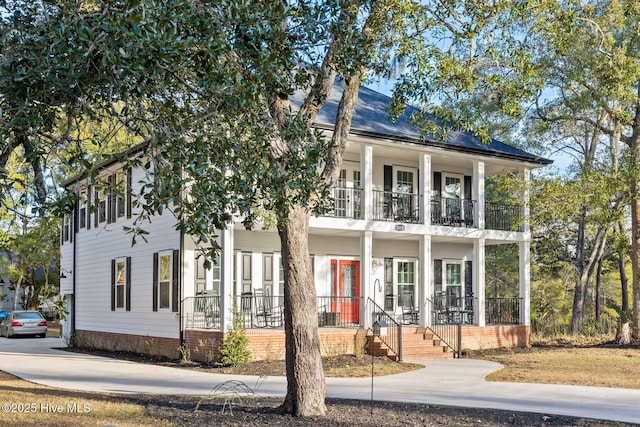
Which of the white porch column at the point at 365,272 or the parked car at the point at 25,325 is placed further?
the parked car at the point at 25,325

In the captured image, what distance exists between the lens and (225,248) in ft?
60.7

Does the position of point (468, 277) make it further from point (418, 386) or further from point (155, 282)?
point (418, 386)

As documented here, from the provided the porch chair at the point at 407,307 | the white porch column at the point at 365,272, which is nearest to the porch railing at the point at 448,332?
the porch chair at the point at 407,307

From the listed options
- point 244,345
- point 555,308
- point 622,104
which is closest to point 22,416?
point 244,345

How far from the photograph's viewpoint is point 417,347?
800 inches

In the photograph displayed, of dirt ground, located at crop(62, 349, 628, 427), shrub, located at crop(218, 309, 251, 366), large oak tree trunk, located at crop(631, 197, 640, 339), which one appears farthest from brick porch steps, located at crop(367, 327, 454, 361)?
dirt ground, located at crop(62, 349, 628, 427)

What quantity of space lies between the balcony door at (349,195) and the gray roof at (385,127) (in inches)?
67.0

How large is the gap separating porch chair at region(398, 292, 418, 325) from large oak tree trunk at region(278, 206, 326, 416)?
13.3 meters

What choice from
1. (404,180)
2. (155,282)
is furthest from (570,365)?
(155,282)

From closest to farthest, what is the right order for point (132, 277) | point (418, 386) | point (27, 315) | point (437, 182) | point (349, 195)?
point (418, 386)
point (349, 195)
point (132, 277)
point (437, 182)
point (27, 315)

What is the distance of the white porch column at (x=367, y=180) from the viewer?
823 inches

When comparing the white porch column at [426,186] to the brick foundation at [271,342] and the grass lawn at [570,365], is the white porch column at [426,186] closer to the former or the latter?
the brick foundation at [271,342]

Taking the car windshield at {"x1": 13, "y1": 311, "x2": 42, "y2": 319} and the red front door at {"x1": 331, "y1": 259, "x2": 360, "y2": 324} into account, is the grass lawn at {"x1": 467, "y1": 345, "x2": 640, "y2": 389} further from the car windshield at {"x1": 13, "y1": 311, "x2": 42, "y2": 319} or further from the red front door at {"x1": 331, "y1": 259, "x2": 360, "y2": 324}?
the car windshield at {"x1": 13, "y1": 311, "x2": 42, "y2": 319}

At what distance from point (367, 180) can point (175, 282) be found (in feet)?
19.7
